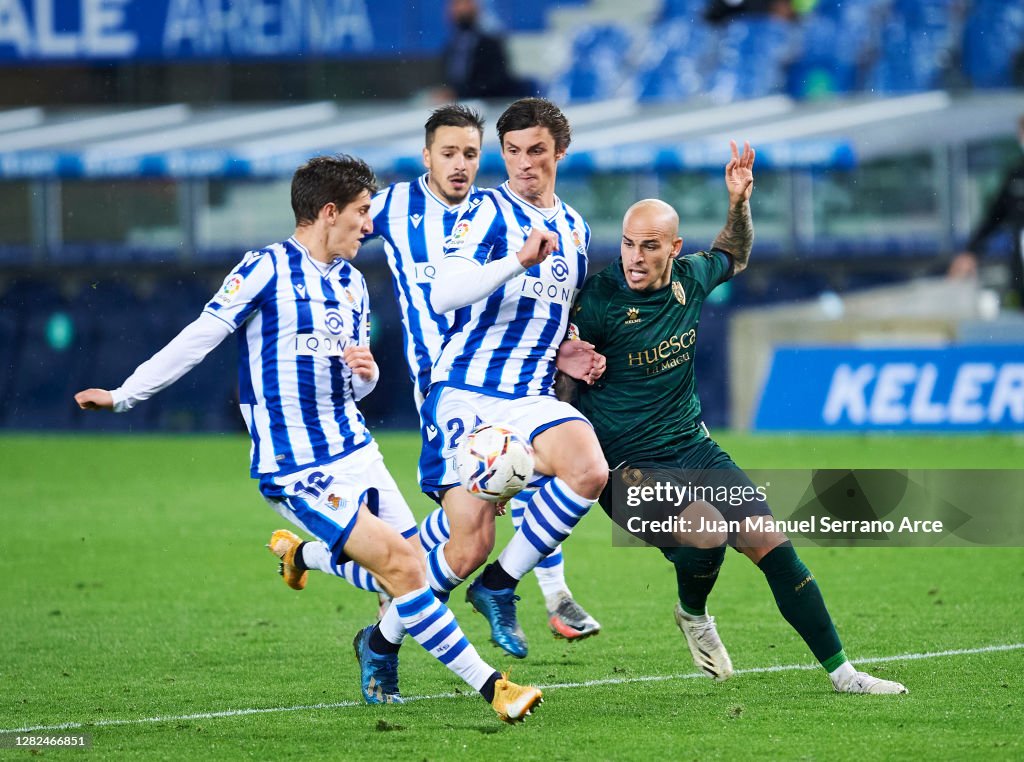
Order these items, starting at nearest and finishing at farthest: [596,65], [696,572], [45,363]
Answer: [696,572] < [45,363] < [596,65]

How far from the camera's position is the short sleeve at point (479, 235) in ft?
18.7

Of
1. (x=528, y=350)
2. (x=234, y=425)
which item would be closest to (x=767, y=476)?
(x=528, y=350)

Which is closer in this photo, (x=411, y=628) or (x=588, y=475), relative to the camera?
(x=411, y=628)

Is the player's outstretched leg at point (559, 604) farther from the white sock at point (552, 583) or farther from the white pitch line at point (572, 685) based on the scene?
the white pitch line at point (572, 685)

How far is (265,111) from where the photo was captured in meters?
23.6

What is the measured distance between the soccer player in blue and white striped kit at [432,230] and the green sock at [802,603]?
1.23 meters

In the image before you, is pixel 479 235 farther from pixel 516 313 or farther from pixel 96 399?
pixel 96 399

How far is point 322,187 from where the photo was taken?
5598mm

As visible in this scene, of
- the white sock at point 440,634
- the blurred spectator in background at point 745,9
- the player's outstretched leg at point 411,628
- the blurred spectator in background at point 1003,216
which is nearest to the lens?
the player's outstretched leg at point 411,628

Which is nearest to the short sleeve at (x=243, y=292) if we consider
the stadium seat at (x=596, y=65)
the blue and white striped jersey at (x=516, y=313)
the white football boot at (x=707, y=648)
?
the blue and white striped jersey at (x=516, y=313)

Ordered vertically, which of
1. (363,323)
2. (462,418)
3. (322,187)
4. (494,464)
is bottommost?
(494,464)


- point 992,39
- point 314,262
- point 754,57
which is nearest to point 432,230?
point 314,262

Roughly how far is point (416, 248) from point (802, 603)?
2.38 metres

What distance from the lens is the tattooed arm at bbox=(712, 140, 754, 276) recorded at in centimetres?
592
